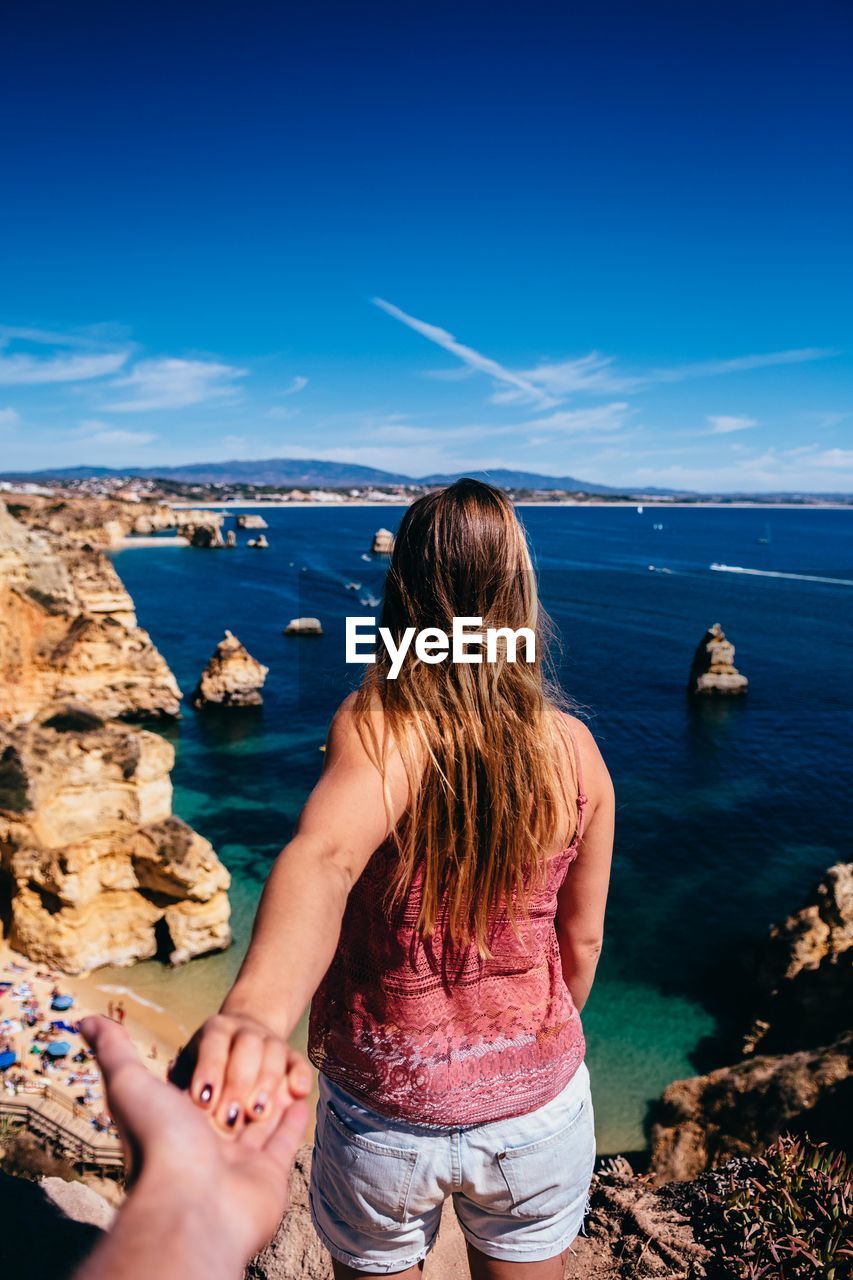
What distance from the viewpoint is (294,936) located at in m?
1.46

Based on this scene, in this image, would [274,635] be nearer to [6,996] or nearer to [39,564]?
[39,564]

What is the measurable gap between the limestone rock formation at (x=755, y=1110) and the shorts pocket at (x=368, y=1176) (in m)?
8.64

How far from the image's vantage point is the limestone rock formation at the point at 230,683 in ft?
Result: 119

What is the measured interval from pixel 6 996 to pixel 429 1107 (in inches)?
601

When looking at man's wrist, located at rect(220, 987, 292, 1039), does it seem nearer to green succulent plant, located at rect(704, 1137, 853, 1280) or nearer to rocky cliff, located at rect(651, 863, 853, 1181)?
green succulent plant, located at rect(704, 1137, 853, 1280)

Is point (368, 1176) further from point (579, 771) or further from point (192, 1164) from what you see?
point (192, 1164)

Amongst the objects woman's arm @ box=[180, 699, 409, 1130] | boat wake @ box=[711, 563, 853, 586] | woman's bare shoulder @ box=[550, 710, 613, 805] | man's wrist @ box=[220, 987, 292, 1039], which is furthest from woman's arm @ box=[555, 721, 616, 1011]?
boat wake @ box=[711, 563, 853, 586]

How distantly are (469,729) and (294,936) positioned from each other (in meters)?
0.70

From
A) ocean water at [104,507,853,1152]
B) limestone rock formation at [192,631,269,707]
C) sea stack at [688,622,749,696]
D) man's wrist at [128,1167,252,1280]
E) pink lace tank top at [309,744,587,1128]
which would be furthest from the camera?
sea stack at [688,622,749,696]

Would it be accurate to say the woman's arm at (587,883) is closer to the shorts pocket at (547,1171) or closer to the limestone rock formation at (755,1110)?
the shorts pocket at (547,1171)

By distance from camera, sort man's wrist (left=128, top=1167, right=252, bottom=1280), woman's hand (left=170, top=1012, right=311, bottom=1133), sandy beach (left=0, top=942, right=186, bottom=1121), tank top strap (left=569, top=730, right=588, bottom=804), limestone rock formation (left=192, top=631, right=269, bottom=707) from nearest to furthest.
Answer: man's wrist (left=128, top=1167, right=252, bottom=1280), woman's hand (left=170, top=1012, right=311, bottom=1133), tank top strap (left=569, top=730, right=588, bottom=804), sandy beach (left=0, top=942, right=186, bottom=1121), limestone rock formation (left=192, top=631, right=269, bottom=707)

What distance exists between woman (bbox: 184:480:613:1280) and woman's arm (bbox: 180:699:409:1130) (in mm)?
22

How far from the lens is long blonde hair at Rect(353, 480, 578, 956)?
6.10ft
